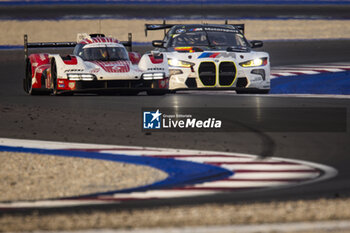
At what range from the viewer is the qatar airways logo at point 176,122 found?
38.0ft

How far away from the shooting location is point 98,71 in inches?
585

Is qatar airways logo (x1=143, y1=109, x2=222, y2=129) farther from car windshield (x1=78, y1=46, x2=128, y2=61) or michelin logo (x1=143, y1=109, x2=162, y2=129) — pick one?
car windshield (x1=78, y1=46, x2=128, y2=61)

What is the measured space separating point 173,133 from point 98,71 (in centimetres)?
415

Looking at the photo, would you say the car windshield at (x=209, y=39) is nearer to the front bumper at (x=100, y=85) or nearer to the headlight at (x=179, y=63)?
the headlight at (x=179, y=63)

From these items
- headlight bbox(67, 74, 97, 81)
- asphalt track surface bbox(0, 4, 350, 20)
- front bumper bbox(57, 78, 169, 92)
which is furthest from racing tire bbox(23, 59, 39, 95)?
asphalt track surface bbox(0, 4, 350, 20)

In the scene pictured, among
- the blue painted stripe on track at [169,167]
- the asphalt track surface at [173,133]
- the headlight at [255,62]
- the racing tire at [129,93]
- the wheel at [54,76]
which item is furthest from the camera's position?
the headlight at [255,62]

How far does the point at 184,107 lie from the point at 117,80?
1875 mm

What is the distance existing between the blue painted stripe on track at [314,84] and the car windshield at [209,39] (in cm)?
131

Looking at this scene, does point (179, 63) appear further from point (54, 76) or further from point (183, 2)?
point (183, 2)

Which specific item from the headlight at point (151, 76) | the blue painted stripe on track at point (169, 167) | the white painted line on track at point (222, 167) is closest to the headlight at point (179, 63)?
the headlight at point (151, 76)

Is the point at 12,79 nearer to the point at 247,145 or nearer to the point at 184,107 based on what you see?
the point at 184,107

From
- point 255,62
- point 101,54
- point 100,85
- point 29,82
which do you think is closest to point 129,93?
point 101,54

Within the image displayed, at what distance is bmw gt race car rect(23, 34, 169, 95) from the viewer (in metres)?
14.8

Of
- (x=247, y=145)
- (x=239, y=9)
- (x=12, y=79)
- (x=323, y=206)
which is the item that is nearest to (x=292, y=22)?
(x=239, y=9)
